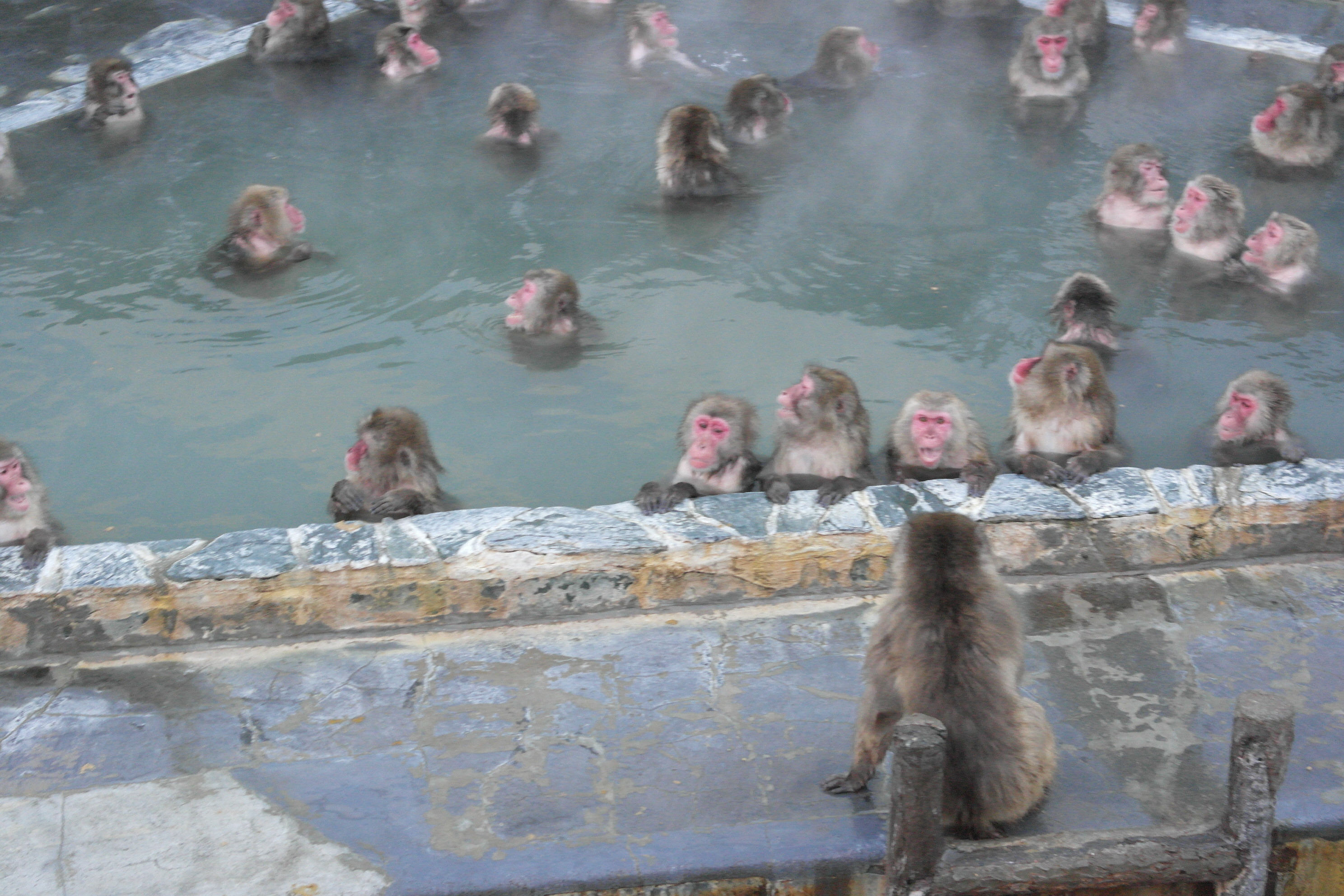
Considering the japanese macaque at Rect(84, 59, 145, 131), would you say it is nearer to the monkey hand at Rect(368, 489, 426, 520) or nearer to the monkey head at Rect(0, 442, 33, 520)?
the monkey head at Rect(0, 442, 33, 520)

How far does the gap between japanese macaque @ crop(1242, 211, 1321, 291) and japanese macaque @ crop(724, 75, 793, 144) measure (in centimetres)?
361

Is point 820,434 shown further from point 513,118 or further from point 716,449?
point 513,118

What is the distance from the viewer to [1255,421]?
594cm

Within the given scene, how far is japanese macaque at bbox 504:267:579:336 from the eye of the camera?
7.24 metres

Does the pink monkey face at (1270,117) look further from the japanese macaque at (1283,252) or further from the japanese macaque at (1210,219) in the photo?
the japanese macaque at (1283,252)

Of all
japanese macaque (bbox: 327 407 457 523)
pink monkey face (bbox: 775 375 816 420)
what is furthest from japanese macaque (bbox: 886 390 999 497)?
japanese macaque (bbox: 327 407 457 523)

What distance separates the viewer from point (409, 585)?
193 inches

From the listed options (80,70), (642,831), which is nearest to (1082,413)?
(642,831)

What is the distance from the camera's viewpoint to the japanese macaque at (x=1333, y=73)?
33.2 feet

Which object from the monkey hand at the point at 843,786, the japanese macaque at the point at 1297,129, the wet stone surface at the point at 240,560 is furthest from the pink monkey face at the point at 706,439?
the japanese macaque at the point at 1297,129

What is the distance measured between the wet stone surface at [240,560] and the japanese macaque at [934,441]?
2.54 meters

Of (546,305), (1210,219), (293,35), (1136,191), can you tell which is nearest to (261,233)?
(546,305)

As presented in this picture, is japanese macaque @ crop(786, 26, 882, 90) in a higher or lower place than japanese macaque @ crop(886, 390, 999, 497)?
higher

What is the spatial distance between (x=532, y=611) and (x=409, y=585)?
48 cm
